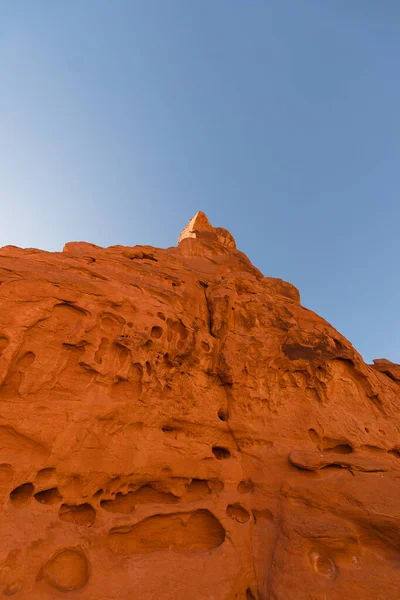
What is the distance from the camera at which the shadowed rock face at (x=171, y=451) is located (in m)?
4.03

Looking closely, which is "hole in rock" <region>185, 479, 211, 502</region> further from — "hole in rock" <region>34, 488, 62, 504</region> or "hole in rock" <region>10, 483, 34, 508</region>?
"hole in rock" <region>10, 483, 34, 508</region>

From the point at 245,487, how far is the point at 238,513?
518mm

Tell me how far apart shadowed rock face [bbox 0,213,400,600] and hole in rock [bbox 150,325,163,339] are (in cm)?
2

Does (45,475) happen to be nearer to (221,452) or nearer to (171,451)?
(171,451)

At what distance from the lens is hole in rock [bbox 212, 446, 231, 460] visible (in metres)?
6.31

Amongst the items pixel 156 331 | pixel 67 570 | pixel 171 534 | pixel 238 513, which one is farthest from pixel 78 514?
pixel 156 331

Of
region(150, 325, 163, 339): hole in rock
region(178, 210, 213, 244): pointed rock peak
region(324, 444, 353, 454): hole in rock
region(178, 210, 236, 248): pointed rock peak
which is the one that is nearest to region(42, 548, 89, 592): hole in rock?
region(150, 325, 163, 339): hole in rock

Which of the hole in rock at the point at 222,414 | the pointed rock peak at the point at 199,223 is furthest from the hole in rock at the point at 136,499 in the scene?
the pointed rock peak at the point at 199,223

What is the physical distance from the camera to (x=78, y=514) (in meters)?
4.50

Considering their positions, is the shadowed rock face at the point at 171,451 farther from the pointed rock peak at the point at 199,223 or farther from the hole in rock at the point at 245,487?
the pointed rock peak at the point at 199,223

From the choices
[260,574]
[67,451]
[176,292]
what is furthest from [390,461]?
[67,451]

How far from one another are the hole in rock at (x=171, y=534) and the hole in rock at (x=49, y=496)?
90 cm

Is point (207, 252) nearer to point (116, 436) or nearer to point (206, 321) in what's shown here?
point (206, 321)

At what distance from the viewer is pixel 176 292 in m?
7.75
